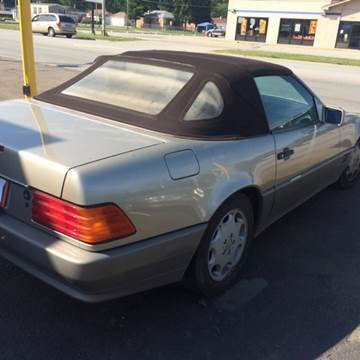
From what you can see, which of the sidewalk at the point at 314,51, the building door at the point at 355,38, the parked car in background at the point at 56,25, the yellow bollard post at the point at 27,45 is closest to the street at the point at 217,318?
the yellow bollard post at the point at 27,45

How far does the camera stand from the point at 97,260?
224 cm

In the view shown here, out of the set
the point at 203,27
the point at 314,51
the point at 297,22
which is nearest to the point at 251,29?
the point at 297,22

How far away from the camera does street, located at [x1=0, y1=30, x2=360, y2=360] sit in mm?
2574

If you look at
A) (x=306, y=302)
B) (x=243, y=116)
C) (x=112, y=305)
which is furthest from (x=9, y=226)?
(x=306, y=302)

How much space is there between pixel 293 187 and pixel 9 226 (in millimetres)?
2204

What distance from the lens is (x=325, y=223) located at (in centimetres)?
436

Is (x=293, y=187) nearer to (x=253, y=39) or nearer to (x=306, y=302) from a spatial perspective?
(x=306, y=302)

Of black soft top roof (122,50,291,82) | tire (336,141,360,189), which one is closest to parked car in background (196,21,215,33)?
tire (336,141,360,189)

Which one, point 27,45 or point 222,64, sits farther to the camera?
point 27,45

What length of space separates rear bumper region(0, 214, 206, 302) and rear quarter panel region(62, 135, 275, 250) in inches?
2.4

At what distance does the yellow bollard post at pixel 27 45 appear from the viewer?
233 inches

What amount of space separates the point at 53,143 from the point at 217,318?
1466mm

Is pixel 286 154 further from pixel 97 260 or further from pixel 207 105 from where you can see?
pixel 97 260

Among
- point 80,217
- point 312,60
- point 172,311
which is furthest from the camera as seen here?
point 312,60
